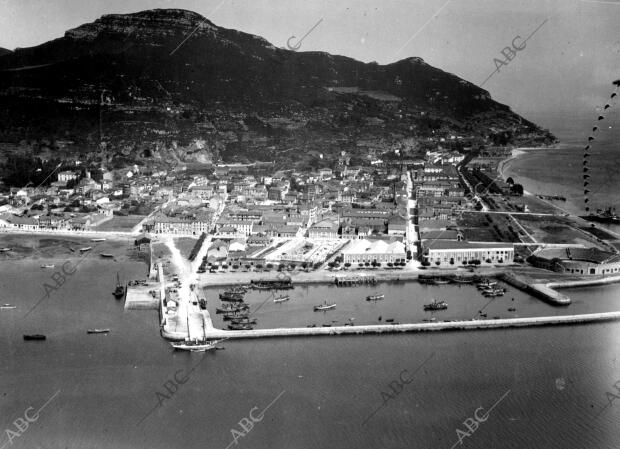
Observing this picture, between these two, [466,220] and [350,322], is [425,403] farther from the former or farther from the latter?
[466,220]

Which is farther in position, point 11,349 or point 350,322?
point 350,322

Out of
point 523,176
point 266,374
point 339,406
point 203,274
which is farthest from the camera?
point 523,176

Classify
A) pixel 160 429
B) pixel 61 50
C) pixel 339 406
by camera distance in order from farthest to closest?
1. pixel 61 50
2. pixel 339 406
3. pixel 160 429

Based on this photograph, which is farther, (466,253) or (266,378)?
(466,253)

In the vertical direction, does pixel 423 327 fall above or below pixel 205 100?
below

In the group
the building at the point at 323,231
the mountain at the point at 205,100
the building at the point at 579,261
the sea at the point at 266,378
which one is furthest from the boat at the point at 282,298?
the mountain at the point at 205,100

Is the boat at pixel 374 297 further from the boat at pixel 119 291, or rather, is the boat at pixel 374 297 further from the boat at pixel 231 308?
the boat at pixel 119 291

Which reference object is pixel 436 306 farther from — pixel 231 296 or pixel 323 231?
pixel 323 231

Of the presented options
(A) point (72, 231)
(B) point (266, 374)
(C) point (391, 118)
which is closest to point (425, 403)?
(B) point (266, 374)

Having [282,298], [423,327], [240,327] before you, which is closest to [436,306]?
[423,327]
